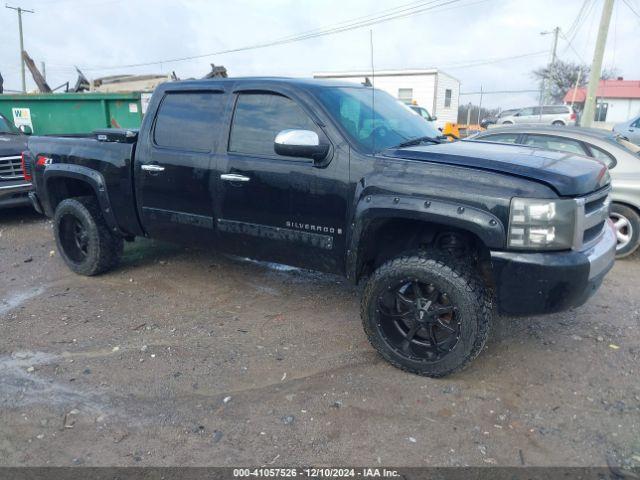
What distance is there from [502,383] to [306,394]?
1.27m

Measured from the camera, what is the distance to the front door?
359 cm

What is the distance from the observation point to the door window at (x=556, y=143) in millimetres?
6055

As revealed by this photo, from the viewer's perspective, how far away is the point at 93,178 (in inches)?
189

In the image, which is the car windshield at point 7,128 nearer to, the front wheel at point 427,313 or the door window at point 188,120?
the door window at point 188,120

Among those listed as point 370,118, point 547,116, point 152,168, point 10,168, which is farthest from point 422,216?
point 547,116

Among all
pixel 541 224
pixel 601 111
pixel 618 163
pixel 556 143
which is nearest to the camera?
pixel 541 224

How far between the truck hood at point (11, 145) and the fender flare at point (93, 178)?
9.92 ft

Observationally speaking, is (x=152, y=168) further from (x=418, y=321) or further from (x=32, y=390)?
(x=418, y=321)

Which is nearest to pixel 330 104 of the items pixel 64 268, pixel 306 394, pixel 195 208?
pixel 195 208

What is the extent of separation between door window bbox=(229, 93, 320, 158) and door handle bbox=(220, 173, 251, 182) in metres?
0.20

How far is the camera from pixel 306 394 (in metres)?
3.21

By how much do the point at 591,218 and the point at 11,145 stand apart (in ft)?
26.2

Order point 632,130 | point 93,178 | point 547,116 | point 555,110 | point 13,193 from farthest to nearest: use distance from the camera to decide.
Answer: point 555,110 < point 547,116 < point 632,130 < point 13,193 < point 93,178

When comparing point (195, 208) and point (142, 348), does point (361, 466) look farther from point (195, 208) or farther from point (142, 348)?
point (195, 208)
